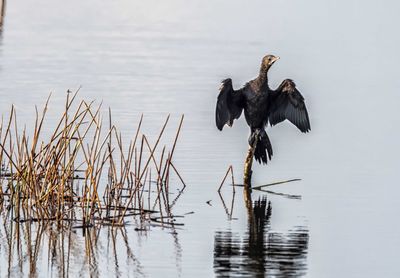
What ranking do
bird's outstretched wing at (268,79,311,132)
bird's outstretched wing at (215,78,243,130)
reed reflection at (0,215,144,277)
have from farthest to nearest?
bird's outstretched wing at (268,79,311,132) < bird's outstretched wing at (215,78,243,130) < reed reflection at (0,215,144,277)

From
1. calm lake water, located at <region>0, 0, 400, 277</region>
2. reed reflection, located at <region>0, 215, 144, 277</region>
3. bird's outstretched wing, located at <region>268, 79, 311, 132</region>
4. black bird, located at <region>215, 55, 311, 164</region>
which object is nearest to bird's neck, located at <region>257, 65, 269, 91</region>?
black bird, located at <region>215, 55, 311, 164</region>

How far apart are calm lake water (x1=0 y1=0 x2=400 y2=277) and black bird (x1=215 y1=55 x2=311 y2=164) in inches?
19.6

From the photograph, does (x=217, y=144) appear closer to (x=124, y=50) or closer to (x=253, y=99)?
(x=253, y=99)

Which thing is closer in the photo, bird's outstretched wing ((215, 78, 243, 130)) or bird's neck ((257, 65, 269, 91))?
bird's outstretched wing ((215, 78, 243, 130))

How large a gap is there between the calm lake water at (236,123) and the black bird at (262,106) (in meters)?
0.50

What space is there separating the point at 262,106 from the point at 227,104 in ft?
1.34

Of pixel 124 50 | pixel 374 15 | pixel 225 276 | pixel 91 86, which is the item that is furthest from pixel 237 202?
pixel 374 15

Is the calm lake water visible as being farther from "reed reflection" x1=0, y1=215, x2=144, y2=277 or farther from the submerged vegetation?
the submerged vegetation

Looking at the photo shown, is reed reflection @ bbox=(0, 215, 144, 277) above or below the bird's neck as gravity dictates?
below

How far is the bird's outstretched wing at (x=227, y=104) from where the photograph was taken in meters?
14.4

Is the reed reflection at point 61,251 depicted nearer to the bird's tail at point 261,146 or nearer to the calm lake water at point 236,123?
the calm lake water at point 236,123

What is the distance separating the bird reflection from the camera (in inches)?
416

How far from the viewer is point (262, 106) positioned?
14727 millimetres

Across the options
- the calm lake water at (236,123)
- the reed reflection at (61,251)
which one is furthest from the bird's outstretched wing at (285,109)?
the reed reflection at (61,251)
